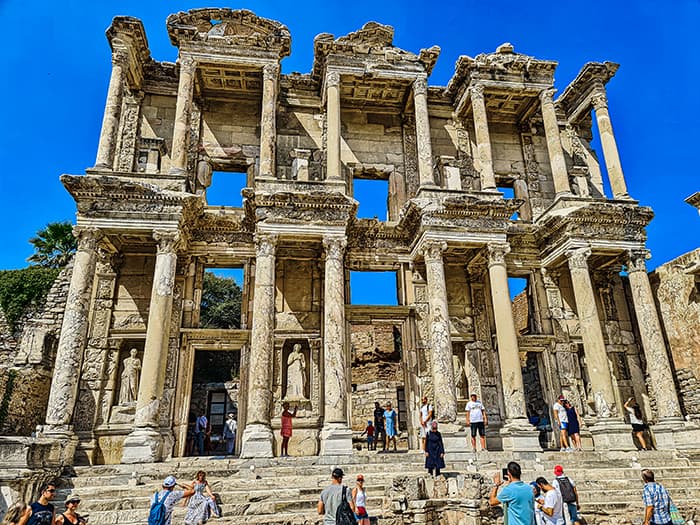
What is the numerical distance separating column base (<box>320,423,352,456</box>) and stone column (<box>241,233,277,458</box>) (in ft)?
4.17

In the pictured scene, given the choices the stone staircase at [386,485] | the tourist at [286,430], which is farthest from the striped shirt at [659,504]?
the tourist at [286,430]

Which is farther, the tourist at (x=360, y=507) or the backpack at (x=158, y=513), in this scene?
the tourist at (x=360, y=507)

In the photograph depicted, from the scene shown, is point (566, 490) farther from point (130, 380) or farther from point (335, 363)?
point (130, 380)

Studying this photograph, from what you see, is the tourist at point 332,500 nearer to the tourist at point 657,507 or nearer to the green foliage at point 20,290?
the tourist at point 657,507

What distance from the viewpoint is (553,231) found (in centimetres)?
1648

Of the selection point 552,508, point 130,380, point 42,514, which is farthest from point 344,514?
point 130,380

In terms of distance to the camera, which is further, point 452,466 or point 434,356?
point 434,356

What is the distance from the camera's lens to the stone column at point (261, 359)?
481 inches

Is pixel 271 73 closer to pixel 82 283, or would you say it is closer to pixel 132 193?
pixel 132 193

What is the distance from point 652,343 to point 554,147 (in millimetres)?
6779

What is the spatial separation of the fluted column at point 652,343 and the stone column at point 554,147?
9.54 ft

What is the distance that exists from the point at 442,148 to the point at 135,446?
532 inches

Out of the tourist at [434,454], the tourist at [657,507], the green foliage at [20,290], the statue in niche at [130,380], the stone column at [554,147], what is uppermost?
the stone column at [554,147]

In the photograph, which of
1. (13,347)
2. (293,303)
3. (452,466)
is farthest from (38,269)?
(452,466)
